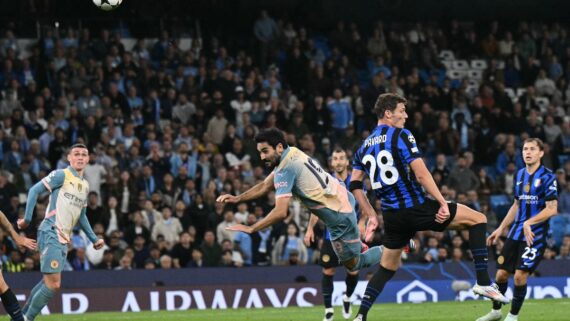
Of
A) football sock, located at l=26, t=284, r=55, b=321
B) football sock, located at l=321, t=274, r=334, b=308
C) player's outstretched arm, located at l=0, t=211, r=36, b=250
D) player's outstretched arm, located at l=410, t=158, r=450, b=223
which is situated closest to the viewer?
player's outstretched arm, located at l=410, t=158, r=450, b=223

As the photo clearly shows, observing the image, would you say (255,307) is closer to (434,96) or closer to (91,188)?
(91,188)

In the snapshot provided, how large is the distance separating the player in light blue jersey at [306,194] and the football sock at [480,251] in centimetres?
136

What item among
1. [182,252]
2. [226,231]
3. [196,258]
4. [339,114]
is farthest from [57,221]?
[339,114]

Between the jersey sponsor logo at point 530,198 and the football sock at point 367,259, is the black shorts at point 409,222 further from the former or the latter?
the jersey sponsor logo at point 530,198

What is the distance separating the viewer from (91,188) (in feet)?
76.4

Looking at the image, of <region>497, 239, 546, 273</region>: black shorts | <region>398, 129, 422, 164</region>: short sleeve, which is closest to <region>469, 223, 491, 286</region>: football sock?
<region>398, 129, 422, 164</region>: short sleeve

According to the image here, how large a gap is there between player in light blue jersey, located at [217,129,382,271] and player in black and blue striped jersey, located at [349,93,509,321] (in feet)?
2.00

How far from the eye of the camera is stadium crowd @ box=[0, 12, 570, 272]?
2259 cm

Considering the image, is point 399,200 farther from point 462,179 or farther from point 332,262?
point 462,179

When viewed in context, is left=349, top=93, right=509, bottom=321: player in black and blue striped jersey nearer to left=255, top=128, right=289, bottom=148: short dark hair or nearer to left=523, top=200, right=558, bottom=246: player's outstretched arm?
left=255, top=128, right=289, bottom=148: short dark hair

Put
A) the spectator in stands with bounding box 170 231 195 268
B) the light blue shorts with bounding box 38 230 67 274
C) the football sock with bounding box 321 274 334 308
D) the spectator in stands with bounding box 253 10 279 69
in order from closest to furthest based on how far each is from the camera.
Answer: the light blue shorts with bounding box 38 230 67 274
the football sock with bounding box 321 274 334 308
the spectator in stands with bounding box 170 231 195 268
the spectator in stands with bounding box 253 10 279 69

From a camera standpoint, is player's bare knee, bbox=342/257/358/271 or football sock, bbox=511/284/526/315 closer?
player's bare knee, bbox=342/257/358/271

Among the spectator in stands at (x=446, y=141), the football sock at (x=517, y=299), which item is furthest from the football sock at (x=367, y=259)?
the spectator in stands at (x=446, y=141)

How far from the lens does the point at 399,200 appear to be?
1240 cm
